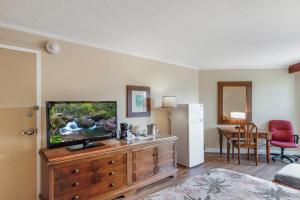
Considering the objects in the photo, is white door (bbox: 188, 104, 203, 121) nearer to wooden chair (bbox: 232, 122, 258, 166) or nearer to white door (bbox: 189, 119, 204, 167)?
white door (bbox: 189, 119, 204, 167)

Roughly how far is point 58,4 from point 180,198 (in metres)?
2.11

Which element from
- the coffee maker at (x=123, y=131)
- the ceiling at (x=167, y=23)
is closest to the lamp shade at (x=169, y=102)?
the ceiling at (x=167, y=23)

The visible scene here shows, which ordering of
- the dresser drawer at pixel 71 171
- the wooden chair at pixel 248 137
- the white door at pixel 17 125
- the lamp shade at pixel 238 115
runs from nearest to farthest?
1. the dresser drawer at pixel 71 171
2. the white door at pixel 17 125
3. the wooden chair at pixel 248 137
4. the lamp shade at pixel 238 115

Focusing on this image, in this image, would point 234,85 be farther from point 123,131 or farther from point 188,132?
point 123,131

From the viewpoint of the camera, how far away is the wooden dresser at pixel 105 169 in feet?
6.98

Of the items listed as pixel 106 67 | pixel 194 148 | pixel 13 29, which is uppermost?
pixel 13 29

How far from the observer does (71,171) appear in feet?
7.21

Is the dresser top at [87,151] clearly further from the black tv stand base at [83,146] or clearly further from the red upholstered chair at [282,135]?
the red upholstered chair at [282,135]

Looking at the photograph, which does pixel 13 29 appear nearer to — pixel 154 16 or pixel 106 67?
pixel 106 67

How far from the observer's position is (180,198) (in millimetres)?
1469

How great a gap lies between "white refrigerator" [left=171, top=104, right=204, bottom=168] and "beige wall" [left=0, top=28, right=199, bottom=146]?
342 millimetres

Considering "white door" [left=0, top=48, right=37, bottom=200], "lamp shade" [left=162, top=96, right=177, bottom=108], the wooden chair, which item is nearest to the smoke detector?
"white door" [left=0, top=48, right=37, bottom=200]

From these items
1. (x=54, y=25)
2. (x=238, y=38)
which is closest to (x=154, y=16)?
(x=54, y=25)

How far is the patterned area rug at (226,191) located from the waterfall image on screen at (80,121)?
1.47 m
